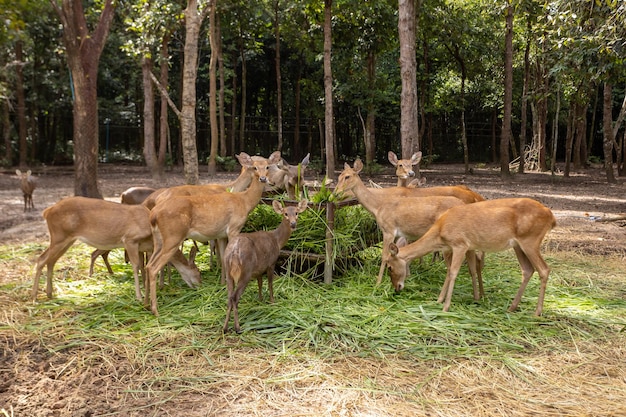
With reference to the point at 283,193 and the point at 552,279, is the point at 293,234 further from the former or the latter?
the point at 552,279

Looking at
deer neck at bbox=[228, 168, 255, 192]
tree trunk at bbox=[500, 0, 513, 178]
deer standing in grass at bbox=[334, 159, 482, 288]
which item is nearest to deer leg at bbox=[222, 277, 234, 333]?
deer standing in grass at bbox=[334, 159, 482, 288]

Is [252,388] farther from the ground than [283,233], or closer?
closer

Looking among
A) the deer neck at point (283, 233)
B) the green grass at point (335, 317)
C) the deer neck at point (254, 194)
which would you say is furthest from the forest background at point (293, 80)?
the deer neck at point (283, 233)

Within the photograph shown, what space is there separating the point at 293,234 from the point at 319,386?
2534 millimetres

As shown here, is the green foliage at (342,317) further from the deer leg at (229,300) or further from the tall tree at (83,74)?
the tall tree at (83,74)

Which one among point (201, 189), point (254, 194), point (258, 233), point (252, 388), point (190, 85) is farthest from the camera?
point (190, 85)

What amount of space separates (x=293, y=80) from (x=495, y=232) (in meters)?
24.5

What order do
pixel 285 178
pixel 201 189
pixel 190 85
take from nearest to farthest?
pixel 201 189 → pixel 285 178 → pixel 190 85

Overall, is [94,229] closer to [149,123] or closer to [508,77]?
[149,123]

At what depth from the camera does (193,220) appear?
230 inches

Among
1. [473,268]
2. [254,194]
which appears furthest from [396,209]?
[254,194]

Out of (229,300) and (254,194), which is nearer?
(229,300)

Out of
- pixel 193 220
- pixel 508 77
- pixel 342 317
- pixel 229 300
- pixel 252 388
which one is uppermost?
pixel 508 77

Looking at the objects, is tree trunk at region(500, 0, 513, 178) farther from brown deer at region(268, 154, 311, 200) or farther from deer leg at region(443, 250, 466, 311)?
deer leg at region(443, 250, 466, 311)
